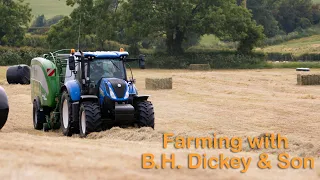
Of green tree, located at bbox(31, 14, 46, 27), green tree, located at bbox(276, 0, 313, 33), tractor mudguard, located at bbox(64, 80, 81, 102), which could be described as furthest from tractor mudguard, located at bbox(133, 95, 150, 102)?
green tree, located at bbox(31, 14, 46, 27)

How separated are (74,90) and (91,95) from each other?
495 mm

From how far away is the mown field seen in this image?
794cm

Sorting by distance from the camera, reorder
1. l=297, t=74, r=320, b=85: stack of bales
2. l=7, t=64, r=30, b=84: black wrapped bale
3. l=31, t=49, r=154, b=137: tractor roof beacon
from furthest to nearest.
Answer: l=7, t=64, r=30, b=84: black wrapped bale < l=297, t=74, r=320, b=85: stack of bales < l=31, t=49, r=154, b=137: tractor roof beacon

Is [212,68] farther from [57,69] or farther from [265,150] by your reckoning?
[265,150]

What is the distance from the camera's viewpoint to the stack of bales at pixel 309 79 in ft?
105

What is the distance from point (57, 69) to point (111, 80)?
291 centimetres

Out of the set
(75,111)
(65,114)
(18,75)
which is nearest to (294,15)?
(18,75)

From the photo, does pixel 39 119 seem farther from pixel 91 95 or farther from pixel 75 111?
pixel 91 95

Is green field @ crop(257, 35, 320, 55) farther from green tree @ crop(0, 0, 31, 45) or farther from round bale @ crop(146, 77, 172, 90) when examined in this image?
round bale @ crop(146, 77, 172, 90)

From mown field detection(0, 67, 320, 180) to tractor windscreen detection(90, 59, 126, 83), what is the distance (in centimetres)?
147

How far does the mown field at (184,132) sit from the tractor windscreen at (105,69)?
1.47 metres

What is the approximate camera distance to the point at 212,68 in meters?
52.9

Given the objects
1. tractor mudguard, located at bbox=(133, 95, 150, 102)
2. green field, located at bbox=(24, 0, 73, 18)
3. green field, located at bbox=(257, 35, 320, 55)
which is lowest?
tractor mudguard, located at bbox=(133, 95, 150, 102)

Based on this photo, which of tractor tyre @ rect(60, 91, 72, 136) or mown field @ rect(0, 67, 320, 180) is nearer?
mown field @ rect(0, 67, 320, 180)
